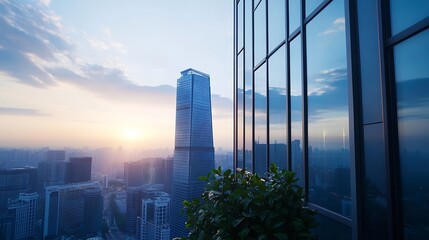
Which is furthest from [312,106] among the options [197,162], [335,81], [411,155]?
[197,162]

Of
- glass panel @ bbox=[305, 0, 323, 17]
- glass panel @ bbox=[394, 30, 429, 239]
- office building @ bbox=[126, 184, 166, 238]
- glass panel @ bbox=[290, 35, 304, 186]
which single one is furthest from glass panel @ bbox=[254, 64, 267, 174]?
office building @ bbox=[126, 184, 166, 238]

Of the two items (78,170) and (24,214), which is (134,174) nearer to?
(78,170)

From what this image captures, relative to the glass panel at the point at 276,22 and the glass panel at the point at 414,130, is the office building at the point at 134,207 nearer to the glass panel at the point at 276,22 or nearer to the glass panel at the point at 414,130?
the glass panel at the point at 276,22

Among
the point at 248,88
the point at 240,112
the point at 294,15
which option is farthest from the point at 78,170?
the point at 294,15

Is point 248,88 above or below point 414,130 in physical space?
above

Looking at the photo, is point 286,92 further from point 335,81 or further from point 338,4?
point 338,4

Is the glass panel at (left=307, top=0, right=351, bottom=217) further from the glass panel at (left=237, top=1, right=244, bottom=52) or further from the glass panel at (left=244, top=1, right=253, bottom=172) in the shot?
the glass panel at (left=237, top=1, right=244, bottom=52)

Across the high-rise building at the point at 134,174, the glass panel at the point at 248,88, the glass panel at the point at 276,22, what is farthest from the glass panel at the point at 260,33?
the high-rise building at the point at 134,174
